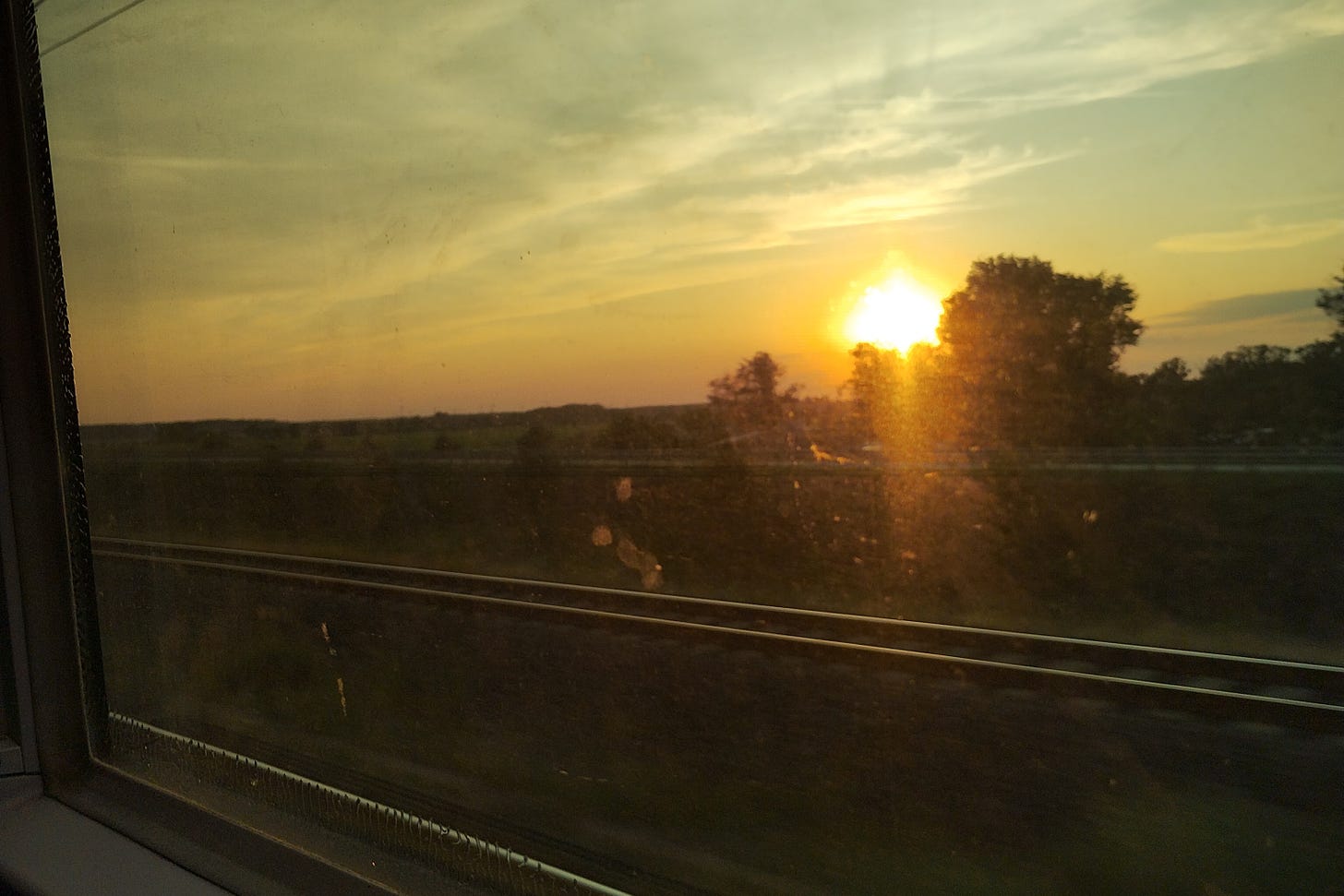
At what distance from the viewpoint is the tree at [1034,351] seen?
5589 mm

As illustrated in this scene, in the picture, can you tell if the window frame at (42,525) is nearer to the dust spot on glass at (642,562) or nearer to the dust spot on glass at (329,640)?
the dust spot on glass at (329,640)

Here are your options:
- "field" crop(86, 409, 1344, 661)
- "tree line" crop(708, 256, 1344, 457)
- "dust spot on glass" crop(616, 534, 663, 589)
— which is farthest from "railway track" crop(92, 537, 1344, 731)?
"tree line" crop(708, 256, 1344, 457)

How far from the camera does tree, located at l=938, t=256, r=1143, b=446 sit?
5.59 metres

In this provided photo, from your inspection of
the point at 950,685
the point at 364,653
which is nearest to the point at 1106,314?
the point at 950,685

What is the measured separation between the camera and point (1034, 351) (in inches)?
263

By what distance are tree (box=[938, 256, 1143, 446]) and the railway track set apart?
1469 mm

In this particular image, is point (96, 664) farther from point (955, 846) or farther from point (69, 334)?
point (955, 846)

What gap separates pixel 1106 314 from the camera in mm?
5660

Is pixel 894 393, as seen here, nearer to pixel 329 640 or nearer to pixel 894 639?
pixel 894 639

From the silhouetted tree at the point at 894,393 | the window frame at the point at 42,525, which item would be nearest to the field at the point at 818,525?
the silhouetted tree at the point at 894,393

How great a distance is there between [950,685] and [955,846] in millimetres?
2076

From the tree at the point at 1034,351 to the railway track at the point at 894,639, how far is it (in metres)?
1.47

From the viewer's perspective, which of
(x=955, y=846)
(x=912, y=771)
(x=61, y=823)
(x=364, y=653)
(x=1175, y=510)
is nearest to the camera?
(x=61, y=823)

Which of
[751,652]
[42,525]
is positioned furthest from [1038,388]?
[42,525]
